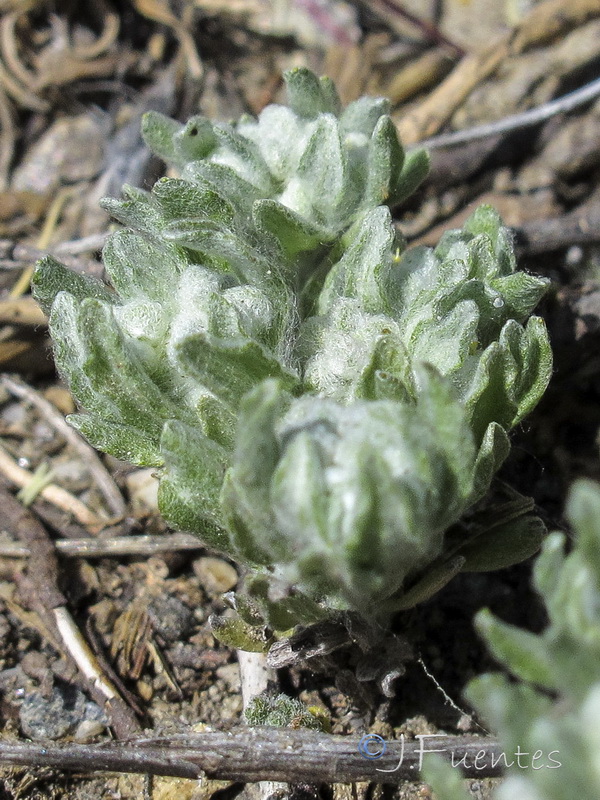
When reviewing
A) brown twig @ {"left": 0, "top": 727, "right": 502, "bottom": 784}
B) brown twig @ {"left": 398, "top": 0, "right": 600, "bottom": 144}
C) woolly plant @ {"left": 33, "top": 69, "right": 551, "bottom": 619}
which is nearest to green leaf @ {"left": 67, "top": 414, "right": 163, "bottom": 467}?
woolly plant @ {"left": 33, "top": 69, "right": 551, "bottom": 619}

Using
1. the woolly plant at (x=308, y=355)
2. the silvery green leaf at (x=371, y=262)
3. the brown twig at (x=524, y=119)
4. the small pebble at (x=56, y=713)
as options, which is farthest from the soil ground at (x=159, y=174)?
the silvery green leaf at (x=371, y=262)

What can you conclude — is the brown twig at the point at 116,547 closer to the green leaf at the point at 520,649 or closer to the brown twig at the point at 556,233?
the green leaf at the point at 520,649

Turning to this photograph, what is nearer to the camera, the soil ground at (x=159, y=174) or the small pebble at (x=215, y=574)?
the soil ground at (x=159, y=174)

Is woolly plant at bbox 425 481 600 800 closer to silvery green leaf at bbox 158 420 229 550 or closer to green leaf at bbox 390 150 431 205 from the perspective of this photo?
silvery green leaf at bbox 158 420 229 550

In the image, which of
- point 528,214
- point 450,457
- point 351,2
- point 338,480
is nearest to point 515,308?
point 450,457

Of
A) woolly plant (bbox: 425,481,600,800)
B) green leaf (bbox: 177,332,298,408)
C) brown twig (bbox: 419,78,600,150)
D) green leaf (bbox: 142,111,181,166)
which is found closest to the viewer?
woolly plant (bbox: 425,481,600,800)

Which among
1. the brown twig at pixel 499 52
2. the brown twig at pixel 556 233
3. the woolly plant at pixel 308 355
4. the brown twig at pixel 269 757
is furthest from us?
the brown twig at pixel 499 52
